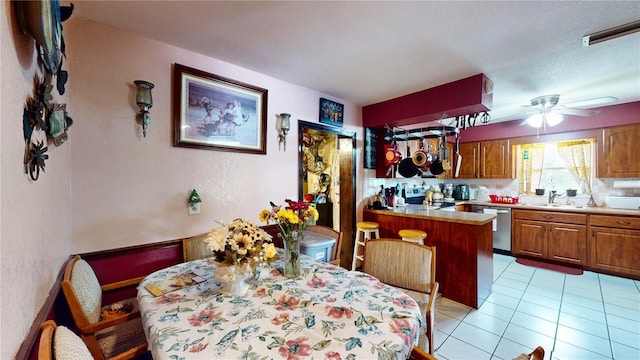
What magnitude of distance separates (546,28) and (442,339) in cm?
241

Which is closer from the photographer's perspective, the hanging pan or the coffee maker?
the hanging pan

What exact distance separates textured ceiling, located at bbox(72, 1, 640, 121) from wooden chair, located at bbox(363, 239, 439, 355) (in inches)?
57.2

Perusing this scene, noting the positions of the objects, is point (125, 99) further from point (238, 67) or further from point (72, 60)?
point (238, 67)

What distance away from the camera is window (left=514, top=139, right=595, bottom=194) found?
387 centimetres

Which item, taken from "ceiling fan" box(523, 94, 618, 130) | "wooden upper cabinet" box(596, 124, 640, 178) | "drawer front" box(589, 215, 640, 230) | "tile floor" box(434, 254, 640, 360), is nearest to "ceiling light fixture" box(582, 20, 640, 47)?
"ceiling fan" box(523, 94, 618, 130)

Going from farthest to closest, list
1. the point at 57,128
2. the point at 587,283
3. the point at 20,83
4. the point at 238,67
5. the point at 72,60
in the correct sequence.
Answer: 1. the point at 587,283
2. the point at 238,67
3. the point at 72,60
4. the point at 57,128
5. the point at 20,83

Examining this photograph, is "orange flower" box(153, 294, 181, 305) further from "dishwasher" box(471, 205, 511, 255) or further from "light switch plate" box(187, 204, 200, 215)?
"dishwasher" box(471, 205, 511, 255)

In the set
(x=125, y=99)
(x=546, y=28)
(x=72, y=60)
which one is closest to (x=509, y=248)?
(x=546, y=28)

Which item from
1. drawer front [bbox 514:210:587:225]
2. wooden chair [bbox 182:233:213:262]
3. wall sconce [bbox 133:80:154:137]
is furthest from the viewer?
drawer front [bbox 514:210:587:225]

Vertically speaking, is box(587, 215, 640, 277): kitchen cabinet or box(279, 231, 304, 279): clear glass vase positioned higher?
box(279, 231, 304, 279): clear glass vase

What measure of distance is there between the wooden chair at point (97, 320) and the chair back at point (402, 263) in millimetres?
1311

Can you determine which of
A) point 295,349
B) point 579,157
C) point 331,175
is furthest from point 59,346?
point 579,157

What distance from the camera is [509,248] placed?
413 cm

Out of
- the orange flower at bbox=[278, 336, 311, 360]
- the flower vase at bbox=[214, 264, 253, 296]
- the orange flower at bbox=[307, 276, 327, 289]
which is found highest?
the flower vase at bbox=[214, 264, 253, 296]
